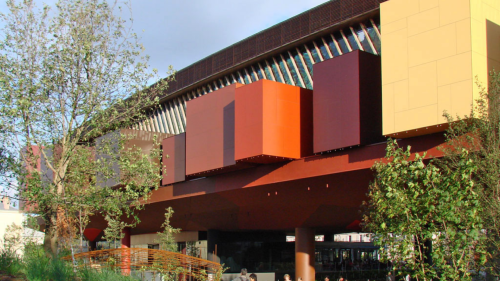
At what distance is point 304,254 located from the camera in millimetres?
29859

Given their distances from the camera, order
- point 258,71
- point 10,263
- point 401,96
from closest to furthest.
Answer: point 10,263 → point 401,96 → point 258,71

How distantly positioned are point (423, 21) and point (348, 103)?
445 centimetres

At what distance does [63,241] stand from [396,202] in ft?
46.5

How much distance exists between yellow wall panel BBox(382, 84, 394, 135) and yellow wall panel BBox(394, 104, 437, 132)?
199 mm

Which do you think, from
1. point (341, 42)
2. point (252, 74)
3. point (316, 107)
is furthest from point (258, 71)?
point (316, 107)

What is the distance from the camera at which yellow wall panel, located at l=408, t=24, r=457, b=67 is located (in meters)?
17.8

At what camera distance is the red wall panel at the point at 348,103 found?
69.3 ft

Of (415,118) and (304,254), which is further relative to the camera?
(304,254)

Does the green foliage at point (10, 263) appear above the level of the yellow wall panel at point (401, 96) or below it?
below

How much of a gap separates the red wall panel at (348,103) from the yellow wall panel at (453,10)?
4056mm

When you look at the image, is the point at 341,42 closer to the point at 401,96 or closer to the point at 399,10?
the point at 399,10

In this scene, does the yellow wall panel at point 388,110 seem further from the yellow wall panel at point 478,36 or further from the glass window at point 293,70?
the glass window at point 293,70

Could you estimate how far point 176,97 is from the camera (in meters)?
39.2

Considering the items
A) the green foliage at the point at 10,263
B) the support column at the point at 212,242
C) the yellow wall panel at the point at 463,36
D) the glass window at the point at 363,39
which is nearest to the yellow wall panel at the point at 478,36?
the yellow wall panel at the point at 463,36
